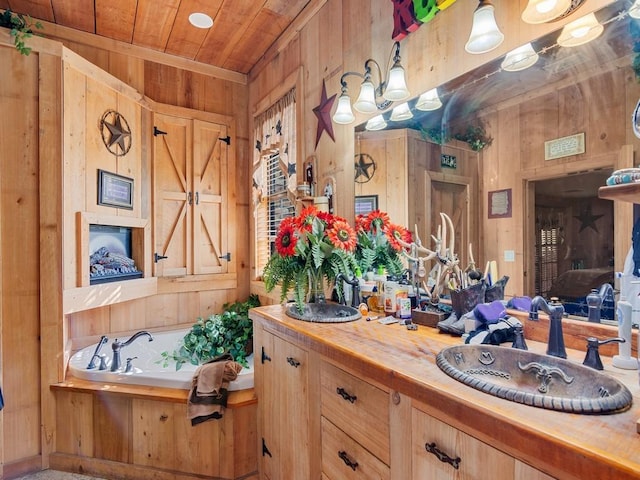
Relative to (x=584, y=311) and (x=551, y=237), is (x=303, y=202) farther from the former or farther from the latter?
(x=584, y=311)

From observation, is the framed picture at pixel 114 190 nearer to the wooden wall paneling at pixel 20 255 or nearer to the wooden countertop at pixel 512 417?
the wooden wall paneling at pixel 20 255

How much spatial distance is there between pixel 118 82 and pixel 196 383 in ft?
8.06

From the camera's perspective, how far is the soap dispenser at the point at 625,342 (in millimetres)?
957

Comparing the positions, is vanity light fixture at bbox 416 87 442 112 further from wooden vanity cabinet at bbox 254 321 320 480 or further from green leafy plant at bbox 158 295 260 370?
green leafy plant at bbox 158 295 260 370

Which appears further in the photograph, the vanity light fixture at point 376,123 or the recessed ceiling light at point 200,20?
the recessed ceiling light at point 200,20

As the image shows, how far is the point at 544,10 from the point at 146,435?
285 centimetres

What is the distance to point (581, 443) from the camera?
625 mm

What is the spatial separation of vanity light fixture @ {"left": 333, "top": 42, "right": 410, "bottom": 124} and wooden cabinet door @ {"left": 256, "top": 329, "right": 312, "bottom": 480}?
4.28 feet

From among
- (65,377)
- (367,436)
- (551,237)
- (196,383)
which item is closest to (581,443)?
(367,436)

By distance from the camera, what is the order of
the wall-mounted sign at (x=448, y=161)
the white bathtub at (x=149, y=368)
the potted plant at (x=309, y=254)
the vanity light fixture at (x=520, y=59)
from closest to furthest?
the vanity light fixture at (x=520, y=59), the wall-mounted sign at (x=448, y=161), the potted plant at (x=309, y=254), the white bathtub at (x=149, y=368)

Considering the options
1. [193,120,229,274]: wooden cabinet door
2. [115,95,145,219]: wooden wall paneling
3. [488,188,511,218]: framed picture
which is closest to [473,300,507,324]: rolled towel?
[488,188,511,218]: framed picture

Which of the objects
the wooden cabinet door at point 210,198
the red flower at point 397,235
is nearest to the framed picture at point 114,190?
the wooden cabinet door at point 210,198

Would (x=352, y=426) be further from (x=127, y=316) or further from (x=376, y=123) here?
(x=127, y=316)

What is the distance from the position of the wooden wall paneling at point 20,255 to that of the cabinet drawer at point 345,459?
2.12 m
